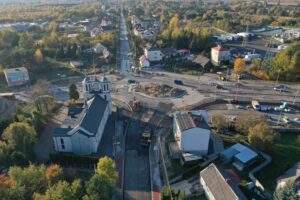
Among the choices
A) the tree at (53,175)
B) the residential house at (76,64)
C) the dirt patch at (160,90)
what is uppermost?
the tree at (53,175)

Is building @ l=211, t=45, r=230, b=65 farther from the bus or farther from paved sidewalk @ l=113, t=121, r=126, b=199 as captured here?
paved sidewalk @ l=113, t=121, r=126, b=199

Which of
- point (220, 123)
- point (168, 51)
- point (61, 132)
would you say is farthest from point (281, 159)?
point (168, 51)

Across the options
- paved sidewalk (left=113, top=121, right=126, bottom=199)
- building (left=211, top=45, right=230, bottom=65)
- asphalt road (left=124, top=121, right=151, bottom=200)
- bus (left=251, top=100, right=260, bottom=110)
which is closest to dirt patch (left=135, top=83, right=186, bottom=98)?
paved sidewalk (left=113, top=121, right=126, bottom=199)

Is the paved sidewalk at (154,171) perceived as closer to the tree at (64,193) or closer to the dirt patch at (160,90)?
the tree at (64,193)

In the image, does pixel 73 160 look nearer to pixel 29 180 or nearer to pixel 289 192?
pixel 29 180

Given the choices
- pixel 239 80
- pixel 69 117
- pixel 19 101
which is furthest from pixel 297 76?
pixel 19 101

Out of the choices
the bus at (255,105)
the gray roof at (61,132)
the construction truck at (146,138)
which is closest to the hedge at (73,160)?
the gray roof at (61,132)
